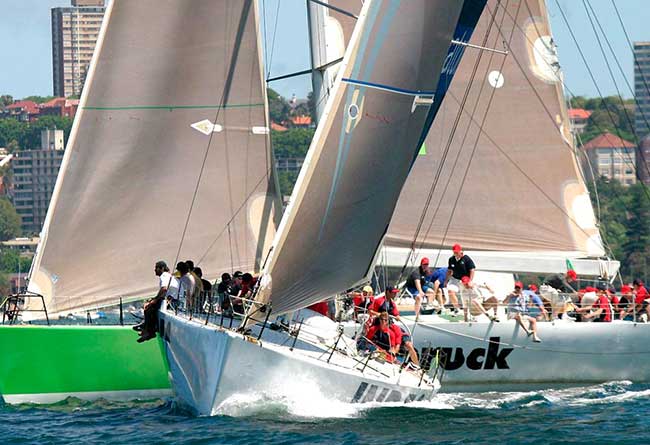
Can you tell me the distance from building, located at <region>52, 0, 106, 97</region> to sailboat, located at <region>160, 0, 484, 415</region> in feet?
542

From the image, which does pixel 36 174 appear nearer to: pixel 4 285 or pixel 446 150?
pixel 4 285

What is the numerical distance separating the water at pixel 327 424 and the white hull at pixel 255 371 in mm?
132

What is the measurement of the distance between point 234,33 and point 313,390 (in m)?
6.31

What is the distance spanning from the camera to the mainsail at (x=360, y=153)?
1634cm

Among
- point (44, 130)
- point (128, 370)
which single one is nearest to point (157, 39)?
point (128, 370)

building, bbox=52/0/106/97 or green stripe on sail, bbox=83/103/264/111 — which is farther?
building, bbox=52/0/106/97

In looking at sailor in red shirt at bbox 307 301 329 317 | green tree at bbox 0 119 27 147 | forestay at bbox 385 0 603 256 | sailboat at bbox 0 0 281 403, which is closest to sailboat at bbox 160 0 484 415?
sailor in red shirt at bbox 307 301 329 317

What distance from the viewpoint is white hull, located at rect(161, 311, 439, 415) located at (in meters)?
16.2

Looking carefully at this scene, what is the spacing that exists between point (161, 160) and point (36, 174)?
388ft

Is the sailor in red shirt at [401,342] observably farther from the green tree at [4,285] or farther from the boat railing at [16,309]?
the green tree at [4,285]

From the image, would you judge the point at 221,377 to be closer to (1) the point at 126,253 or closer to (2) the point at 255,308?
(2) the point at 255,308

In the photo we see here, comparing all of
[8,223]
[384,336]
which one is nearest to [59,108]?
[8,223]

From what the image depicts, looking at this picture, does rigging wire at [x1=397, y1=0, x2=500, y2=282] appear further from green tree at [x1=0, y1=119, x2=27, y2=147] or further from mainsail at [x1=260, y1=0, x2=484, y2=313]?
green tree at [x1=0, y1=119, x2=27, y2=147]

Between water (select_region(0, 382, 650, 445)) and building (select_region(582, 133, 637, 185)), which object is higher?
building (select_region(582, 133, 637, 185))
